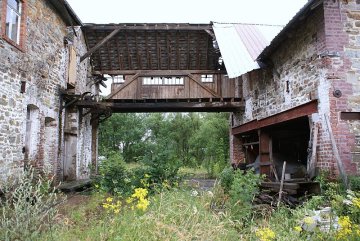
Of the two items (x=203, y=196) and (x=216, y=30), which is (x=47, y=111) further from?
(x=216, y=30)

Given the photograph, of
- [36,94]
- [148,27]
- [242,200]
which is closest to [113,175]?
[36,94]

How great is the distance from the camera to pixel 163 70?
16.0 metres

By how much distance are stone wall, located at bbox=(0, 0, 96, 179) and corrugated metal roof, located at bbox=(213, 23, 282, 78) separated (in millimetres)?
6163

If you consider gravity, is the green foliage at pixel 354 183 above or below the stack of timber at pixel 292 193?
above

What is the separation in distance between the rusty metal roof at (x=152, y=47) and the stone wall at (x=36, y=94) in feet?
6.85

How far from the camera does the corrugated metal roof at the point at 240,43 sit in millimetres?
11516

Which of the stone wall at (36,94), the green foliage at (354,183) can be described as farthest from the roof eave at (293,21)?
the stone wall at (36,94)

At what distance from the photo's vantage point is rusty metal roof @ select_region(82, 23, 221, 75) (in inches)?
565

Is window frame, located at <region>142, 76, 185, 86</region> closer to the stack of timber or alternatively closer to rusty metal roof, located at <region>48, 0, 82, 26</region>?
rusty metal roof, located at <region>48, 0, 82, 26</region>

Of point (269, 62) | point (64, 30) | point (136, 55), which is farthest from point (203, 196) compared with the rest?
point (136, 55)

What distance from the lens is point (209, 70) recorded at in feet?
51.9

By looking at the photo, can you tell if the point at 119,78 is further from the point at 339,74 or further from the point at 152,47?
the point at 339,74

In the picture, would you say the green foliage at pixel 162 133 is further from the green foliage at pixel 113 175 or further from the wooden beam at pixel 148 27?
the green foliage at pixel 113 175

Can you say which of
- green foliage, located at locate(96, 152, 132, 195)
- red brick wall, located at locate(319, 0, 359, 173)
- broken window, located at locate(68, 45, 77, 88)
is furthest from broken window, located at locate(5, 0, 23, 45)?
red brick wall, located at locate(319, 0, 359, 173)
